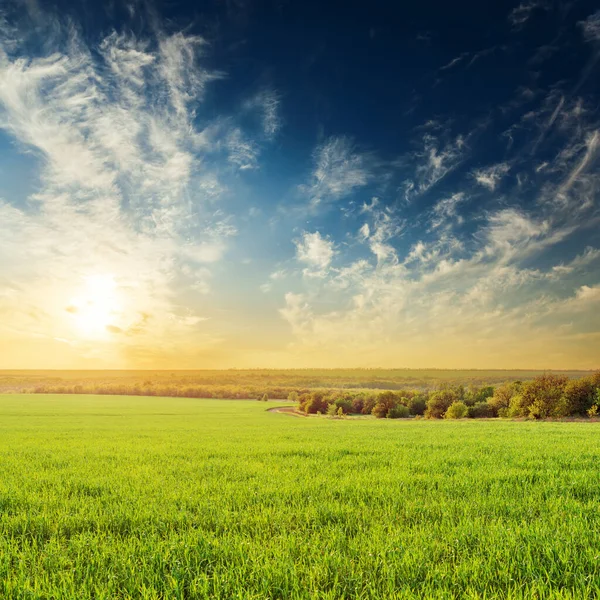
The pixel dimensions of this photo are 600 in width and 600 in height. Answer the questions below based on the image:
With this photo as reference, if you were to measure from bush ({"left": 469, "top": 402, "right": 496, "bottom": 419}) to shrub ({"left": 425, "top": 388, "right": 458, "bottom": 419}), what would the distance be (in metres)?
Result: 7.58

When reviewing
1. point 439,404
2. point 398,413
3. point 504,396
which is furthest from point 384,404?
point 504,396

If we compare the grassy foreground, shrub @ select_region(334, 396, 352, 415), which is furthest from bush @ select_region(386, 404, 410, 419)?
the grassy foreground

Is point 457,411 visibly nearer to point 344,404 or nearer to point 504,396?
point 504,396

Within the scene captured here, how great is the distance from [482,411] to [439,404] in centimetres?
940

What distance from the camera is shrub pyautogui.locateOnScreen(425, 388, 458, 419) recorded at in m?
73.1

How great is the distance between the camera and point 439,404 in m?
73.8

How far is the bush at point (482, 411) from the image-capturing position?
64.2 m

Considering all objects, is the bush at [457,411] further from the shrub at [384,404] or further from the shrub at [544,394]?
the shrub at [384,404]

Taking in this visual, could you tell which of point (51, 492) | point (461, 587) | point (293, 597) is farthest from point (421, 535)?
point (51, 492)

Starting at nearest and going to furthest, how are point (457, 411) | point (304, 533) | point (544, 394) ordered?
1. point (304, 533)
2. point (544, 394)
3. point (457, 411)

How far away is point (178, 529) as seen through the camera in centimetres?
590

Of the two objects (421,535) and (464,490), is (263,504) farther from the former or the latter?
(464,490)

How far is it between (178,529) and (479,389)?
8652 cm

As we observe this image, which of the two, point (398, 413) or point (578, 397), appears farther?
point (398, 413)
